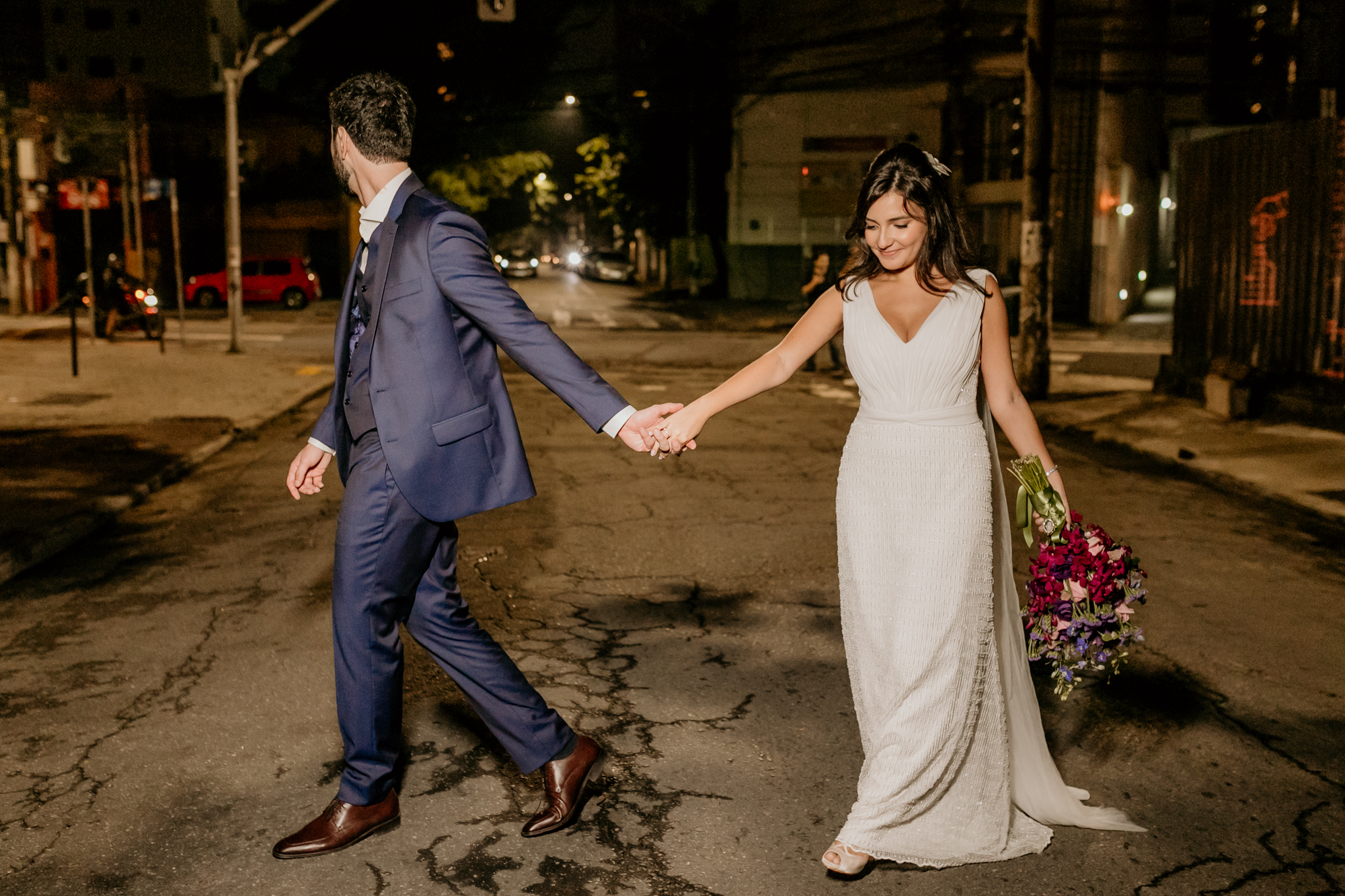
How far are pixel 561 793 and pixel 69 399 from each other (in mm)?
12670

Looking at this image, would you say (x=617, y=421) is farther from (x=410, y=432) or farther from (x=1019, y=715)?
(x=1019, y=715)

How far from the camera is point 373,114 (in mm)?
3322

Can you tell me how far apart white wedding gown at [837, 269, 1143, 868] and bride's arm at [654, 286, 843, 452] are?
9 centimetres

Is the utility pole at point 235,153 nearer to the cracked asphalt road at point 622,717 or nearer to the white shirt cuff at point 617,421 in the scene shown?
the cracked asphalt road at point 622,717

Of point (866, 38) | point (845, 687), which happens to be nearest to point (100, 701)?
point (845, 687)

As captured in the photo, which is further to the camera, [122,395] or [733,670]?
[122,395]

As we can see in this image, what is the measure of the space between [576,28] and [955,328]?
49.8 metres

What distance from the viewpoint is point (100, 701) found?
4.81 m

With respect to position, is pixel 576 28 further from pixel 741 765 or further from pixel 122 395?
pixel 741 765

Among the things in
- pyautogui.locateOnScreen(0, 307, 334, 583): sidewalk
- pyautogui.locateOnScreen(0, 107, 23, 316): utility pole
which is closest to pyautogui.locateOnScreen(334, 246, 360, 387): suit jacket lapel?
pyautogui.locateOnScreen(0, 307, 334, 583): sidewalk

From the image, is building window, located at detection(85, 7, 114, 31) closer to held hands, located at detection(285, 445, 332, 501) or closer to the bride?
held hands, located at detection(285, 445, 332, 501)

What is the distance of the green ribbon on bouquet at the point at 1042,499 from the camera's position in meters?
3.54

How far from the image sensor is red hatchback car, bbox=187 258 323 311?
120ft

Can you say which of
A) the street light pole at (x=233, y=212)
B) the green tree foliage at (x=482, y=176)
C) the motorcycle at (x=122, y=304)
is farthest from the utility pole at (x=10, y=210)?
the green tree foliage at (x=482, y=176)
